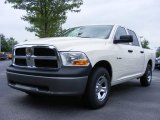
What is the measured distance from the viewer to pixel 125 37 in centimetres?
590

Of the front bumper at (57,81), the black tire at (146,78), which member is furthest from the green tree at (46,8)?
the front bumper at (57,81)

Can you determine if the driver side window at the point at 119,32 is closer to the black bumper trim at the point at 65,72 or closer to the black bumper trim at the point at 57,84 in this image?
the black bumper trim at the point at 65,72

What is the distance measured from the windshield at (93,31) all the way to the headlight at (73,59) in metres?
1.29

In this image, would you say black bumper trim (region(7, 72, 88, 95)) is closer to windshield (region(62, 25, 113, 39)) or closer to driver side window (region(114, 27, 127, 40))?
windshield (region(62, 25, 113, 39))

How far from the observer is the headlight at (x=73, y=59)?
4.81m

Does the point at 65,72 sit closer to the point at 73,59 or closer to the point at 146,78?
the point at 73,59

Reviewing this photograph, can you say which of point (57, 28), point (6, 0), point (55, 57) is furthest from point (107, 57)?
point (57, 28)

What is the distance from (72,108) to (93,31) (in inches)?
75.7

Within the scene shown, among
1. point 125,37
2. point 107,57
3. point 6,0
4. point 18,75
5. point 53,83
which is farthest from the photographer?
point 6,0

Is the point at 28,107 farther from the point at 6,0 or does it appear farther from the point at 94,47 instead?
the point at 6,0

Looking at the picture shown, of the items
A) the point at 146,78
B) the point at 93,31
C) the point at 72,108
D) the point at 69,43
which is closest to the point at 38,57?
the point at 69,43

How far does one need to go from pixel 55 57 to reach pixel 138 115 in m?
1.71

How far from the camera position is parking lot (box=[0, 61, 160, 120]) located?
4.71m

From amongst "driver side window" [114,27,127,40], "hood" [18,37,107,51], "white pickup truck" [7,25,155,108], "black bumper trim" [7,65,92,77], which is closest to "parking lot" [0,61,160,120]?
"white pickup truck" [7,25,155,108]
